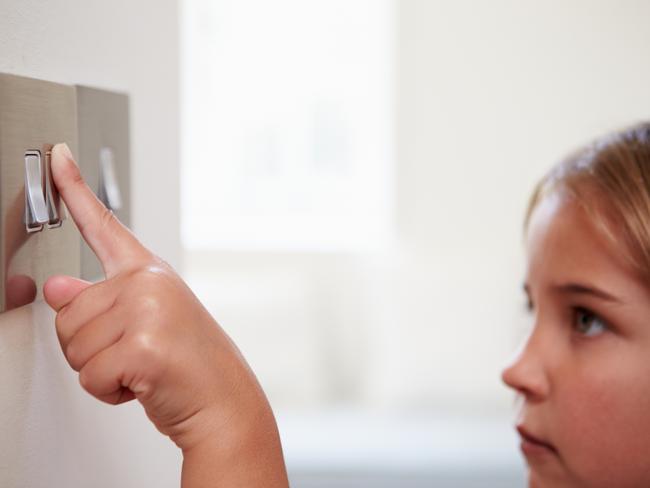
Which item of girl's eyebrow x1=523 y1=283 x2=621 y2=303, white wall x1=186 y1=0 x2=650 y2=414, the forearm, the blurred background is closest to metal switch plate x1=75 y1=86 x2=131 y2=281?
the forearm

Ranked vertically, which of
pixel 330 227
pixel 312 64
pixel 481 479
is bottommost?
pixel 481 479

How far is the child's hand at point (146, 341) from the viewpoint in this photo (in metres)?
0.41

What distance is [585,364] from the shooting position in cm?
92

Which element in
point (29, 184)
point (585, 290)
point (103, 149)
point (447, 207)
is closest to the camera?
point (29, 184)

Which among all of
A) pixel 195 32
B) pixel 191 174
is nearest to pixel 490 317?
pixel 191 174

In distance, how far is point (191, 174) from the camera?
3812 mm

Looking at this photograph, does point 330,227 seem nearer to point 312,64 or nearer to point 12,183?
point 312,64

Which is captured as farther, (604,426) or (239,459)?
(604,426)

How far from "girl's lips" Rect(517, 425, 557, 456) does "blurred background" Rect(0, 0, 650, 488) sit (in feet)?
8.02

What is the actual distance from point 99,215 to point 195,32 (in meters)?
3.45

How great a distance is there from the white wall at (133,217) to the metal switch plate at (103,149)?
0.04 ft

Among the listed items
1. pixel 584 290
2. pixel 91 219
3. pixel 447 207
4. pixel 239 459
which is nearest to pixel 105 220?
pixel 91 219

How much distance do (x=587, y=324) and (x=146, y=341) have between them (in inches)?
24.3

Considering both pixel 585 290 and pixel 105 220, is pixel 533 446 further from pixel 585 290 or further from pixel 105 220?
pixel 105 220
